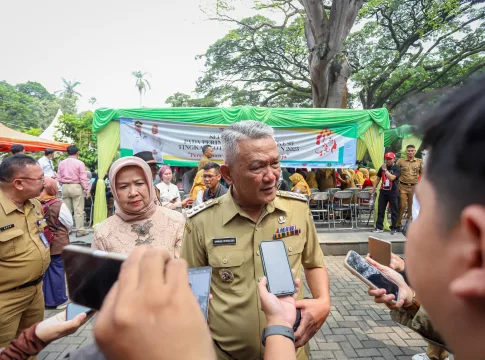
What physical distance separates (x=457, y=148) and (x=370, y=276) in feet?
4.19

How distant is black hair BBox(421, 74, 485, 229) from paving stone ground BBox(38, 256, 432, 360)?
335cm

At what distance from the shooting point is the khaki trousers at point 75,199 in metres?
7.54

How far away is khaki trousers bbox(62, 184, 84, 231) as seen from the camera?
754cm

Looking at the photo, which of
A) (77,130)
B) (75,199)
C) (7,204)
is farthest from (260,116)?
(77,130)

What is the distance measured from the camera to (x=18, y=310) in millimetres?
2572

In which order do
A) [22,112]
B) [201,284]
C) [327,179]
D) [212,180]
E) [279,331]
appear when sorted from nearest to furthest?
[279,331] → [201,284] → [212,180] → [327,179] → [22,112]

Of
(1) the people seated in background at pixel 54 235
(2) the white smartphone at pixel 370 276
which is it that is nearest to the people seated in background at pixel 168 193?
(1) the people seated in background at pixel 54 235

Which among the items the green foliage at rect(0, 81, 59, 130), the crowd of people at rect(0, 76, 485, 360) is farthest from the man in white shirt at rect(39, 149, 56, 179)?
the green foliage at rect(0, 81, 59, 130)

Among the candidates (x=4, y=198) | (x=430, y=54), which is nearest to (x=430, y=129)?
(x=4, y=198)

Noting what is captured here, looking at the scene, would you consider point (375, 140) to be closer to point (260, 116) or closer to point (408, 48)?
point (260, 116)

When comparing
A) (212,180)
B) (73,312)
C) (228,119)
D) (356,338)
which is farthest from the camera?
(228,119)

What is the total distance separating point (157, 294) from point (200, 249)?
136cm

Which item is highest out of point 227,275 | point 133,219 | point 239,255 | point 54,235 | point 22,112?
point 22,112

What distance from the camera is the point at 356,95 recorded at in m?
21.1
